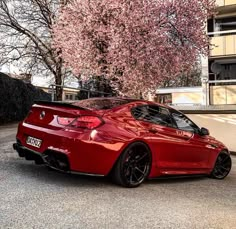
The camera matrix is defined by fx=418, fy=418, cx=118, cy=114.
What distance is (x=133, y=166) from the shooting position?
641cm

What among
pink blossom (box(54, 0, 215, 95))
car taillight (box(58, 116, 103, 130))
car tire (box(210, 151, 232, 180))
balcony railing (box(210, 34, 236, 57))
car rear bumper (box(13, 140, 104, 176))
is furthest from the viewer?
balcony railing (box(210, 34, 236, 57))

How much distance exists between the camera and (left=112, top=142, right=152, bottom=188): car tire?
623cm

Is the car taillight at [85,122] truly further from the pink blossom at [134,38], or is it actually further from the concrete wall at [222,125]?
the concrete wall at [222,125]

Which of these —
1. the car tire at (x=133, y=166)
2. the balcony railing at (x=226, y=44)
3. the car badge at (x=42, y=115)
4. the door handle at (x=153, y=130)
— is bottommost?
the car tire at (x=133, y=166)

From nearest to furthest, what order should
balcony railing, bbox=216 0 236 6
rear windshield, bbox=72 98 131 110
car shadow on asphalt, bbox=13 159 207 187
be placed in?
car shadow on asphalt, bbox=13 159 207 187 → rear windshield, bbox=72 98 131 110 → balcony railing, bbox=216 0 236 6

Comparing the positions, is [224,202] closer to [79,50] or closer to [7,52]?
[79,50]

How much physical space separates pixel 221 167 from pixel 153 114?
7.93ft

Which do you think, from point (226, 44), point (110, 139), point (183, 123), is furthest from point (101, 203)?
point (226, 44)

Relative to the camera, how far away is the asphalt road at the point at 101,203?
461 cm

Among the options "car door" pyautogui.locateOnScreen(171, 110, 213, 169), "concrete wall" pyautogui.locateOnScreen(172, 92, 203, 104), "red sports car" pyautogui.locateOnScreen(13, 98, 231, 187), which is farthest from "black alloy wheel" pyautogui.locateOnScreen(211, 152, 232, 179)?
"concrete wall" pyautogui.locateOnScreen(172, 92, 203, 104)

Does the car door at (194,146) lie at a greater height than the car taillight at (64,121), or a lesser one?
lesser

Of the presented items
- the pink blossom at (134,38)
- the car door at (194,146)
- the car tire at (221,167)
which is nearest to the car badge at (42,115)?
the car door at (194,146)

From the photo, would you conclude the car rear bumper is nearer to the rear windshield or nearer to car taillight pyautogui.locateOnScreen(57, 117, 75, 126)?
car taillight pyautogui.locateOnScreen(57, 117, 75, 126)

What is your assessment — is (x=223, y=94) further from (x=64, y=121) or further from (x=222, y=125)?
(x=64, y=121)
